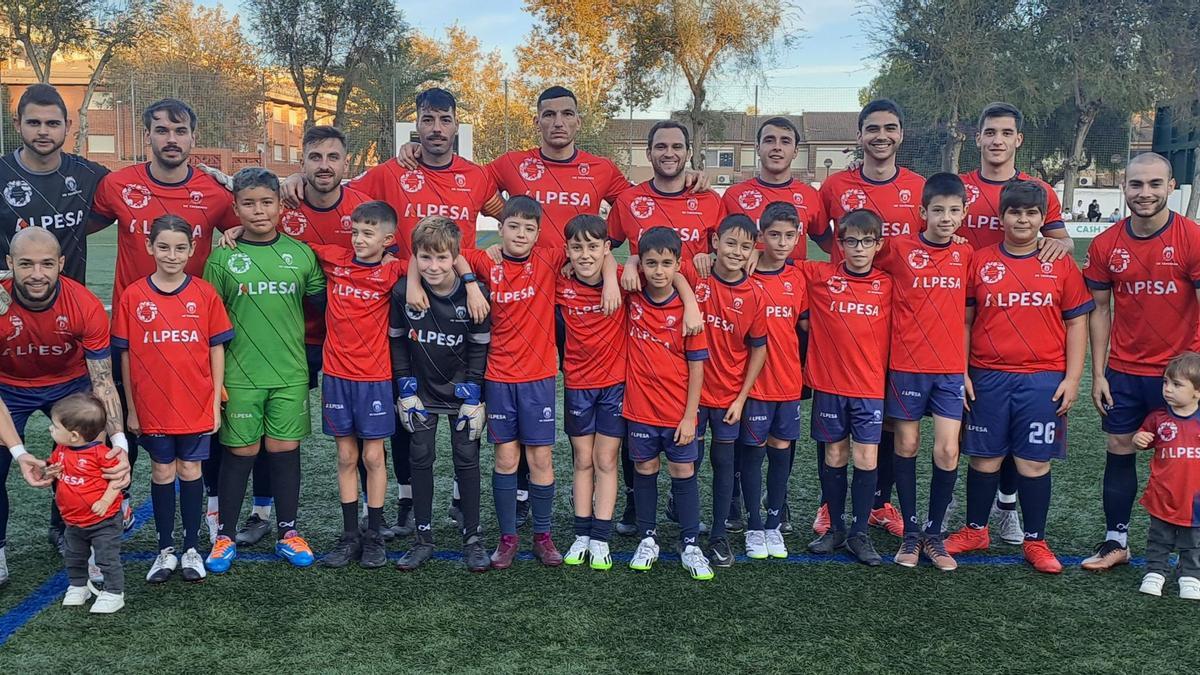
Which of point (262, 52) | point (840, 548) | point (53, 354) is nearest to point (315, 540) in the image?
point (53, 354)

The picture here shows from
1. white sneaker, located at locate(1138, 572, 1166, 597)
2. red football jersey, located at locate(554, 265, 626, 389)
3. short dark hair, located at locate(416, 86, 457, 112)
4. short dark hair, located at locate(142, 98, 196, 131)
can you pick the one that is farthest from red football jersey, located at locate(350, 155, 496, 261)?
white sneaker, located at locate(1138, 572, 1166, 597)

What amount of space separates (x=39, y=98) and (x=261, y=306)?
1326 millimetres

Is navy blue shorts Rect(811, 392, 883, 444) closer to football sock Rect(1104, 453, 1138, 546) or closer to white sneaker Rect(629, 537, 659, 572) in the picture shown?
white sneaker Rect(629, 537, 659, 572)

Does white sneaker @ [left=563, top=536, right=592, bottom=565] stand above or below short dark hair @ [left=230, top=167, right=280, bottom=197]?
below

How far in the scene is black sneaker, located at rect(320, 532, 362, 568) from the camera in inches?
159

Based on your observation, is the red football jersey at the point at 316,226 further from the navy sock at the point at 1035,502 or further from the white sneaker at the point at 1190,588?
the white sneaker at the point at 1190,588

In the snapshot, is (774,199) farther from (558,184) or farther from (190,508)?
(190,508)

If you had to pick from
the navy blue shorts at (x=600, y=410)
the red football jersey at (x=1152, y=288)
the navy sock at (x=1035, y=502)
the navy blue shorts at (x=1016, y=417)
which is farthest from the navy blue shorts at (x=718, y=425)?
the red football jersey at (x=1152, y=288)

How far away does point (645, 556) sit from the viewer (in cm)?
407

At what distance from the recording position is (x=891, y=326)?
4.22 meters

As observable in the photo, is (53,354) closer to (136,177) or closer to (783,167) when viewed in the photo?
(136,177)

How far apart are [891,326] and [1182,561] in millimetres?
1528

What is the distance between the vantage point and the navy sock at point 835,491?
14.1 ft

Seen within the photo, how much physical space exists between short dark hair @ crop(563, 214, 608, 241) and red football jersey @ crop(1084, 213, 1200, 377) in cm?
220
